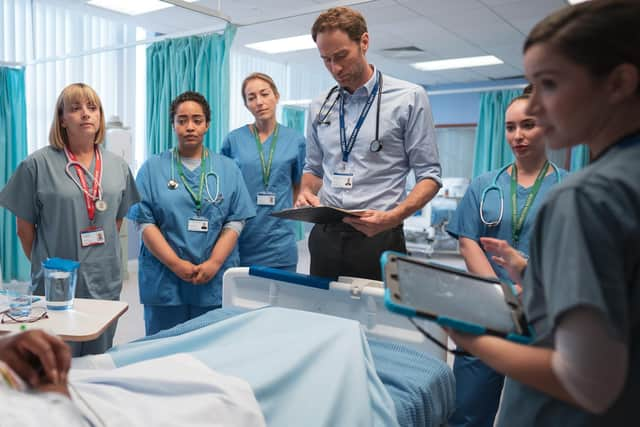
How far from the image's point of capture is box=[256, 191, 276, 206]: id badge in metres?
2.82

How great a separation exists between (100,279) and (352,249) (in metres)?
1.22

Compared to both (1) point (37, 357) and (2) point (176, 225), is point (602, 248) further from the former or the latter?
(2) point (176, 225)

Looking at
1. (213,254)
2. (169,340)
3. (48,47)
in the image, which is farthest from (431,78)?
(169,340)

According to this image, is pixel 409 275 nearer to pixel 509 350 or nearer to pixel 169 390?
pixel 509 350

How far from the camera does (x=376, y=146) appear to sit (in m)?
1.90

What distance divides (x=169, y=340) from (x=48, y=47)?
14.9 ft

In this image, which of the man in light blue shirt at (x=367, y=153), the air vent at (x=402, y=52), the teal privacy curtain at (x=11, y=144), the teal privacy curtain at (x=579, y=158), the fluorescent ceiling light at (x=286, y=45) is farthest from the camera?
the air vent at (x=402, y=52)

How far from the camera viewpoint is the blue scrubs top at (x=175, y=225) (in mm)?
2455

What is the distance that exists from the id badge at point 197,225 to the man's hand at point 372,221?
0.97 meters

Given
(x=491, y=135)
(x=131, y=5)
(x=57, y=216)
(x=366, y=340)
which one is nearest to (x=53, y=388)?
(x=366, y=340)

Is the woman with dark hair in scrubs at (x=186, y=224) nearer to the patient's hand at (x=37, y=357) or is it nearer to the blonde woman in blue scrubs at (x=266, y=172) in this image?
the blonde woman in blue scrubs at (x=266, y=172)

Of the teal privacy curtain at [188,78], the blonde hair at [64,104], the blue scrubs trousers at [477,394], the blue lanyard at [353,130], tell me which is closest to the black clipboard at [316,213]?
the blue lanyard at [353,130]

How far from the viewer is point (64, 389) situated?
1035mm

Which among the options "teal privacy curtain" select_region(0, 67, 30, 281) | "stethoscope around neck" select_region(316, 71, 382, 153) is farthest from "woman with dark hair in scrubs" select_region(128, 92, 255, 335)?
"teal privacy curtain" select_region(0, 67, 30, 281)
